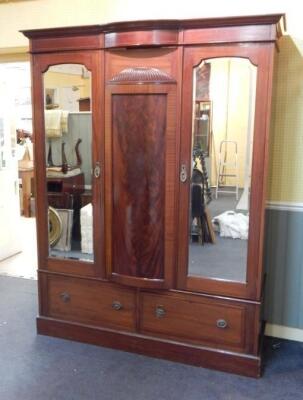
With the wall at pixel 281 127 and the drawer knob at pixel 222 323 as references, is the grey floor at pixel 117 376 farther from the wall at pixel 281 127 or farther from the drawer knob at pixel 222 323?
the wall at pixel 281 127

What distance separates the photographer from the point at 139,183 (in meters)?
2.42

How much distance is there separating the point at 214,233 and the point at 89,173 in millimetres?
859

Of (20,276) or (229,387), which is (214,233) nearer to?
(229,387)

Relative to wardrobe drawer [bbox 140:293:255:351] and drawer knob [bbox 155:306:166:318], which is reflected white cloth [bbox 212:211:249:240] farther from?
drawer knob [bbox 155:306:166:318]

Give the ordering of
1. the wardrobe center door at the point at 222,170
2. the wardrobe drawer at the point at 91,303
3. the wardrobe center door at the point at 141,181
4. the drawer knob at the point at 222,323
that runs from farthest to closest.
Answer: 1. the wardrobe drawer at the point at 91,303
2. the drawer knob at the point at 222,323
3. the wardrobe center door at the point at 141,181
4. the wardrobe center door at the point at 222,170

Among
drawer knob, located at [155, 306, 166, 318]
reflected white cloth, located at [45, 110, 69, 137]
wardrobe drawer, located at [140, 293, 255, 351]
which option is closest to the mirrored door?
wardrobe drawer, located at [140, 293, 255, 351]

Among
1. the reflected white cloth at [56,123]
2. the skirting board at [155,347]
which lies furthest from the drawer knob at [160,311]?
the reflected white cloth at [56,123]

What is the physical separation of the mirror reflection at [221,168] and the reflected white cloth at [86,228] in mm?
666

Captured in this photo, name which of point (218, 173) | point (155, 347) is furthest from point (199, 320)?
point (218, 173)

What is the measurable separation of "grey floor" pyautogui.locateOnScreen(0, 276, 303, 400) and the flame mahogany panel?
564mm

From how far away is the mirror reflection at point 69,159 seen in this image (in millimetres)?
2557

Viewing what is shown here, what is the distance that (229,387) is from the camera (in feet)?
7.61

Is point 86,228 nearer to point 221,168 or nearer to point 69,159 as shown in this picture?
point 69,159

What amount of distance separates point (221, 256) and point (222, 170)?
0.51 metres
